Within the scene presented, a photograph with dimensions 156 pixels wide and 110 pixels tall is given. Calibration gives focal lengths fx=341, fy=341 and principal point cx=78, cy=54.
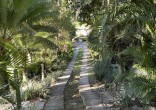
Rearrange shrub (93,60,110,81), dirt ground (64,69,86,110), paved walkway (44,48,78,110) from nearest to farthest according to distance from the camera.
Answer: paved walkway (44,48,78,110) → dirt ground (64,69,86,110) → shrub (93,60,110,81)

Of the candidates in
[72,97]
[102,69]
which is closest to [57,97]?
[72,97]

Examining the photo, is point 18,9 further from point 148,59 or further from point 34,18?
point 148,59

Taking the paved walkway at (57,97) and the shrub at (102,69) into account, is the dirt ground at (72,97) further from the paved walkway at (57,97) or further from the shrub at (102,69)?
the shrub at (102,69)

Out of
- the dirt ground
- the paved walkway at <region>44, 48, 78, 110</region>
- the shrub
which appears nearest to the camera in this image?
the paved walkway at <region>44, 48, 78, 110</region>

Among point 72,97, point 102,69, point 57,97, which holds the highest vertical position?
point 102,69

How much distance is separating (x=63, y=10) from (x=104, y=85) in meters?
13.1

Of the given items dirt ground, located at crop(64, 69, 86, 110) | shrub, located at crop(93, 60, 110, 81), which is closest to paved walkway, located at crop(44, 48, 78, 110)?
dirt ground, located at crop(64, 69, 86, 110)

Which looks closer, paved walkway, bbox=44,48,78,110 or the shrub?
paved walkway, bbox=44,48,78,110

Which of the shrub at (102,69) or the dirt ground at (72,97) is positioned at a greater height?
the shrub at (102,69)

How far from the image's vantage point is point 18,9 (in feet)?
38.2

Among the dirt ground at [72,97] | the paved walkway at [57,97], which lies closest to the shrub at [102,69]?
the dirt ground at [72,97]

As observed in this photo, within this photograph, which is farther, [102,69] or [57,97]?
[102,69]

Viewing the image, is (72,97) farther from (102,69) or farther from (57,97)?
(102,69)

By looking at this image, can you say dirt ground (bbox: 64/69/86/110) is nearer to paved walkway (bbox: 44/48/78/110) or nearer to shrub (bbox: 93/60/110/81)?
paved walkway (bbox: 44/48/78/110)
